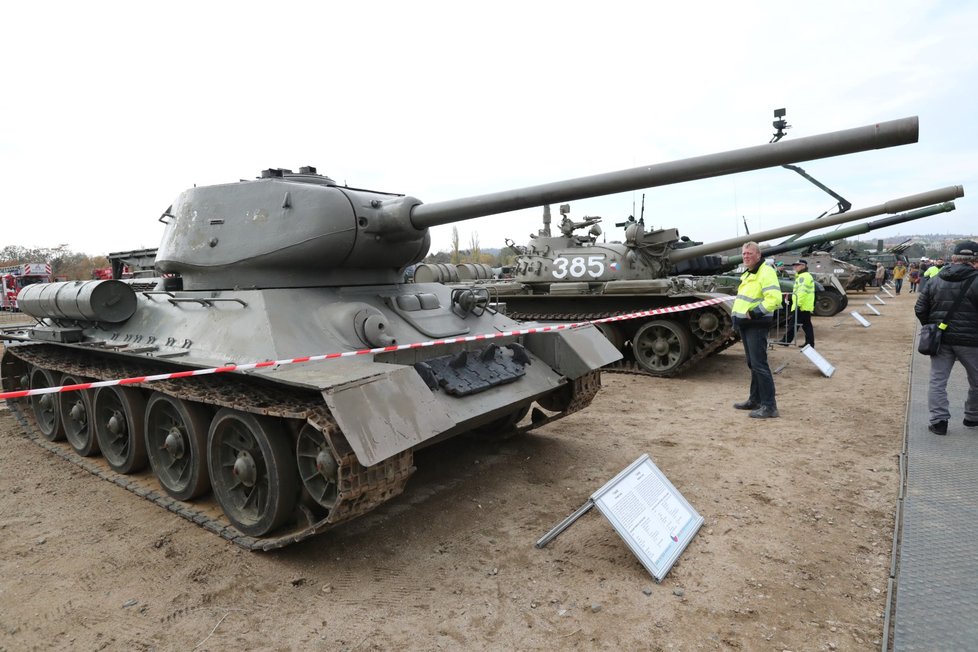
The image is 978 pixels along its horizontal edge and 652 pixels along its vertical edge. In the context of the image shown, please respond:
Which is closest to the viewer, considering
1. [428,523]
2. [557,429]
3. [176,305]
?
[428,523]

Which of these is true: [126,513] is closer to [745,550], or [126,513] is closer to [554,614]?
[554,614]

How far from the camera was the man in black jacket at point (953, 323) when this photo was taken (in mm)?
5777

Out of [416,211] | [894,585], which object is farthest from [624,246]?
[894,585]

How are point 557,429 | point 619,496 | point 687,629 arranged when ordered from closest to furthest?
point 687,629, point 619,496, point 557,429

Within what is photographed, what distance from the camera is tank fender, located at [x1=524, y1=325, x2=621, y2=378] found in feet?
18.1

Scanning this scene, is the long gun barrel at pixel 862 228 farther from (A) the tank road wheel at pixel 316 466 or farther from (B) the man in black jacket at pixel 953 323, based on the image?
(A) the tank road wheel at pixel 316 466

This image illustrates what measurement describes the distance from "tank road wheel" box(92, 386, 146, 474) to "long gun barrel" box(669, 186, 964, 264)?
9114 millimetres

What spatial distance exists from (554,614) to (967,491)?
11.5ft

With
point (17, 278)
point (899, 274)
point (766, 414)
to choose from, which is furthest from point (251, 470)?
point (899, 274)

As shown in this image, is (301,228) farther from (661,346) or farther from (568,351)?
(661,346)

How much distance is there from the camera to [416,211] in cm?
508

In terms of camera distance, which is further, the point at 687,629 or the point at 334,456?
the point at 334,456

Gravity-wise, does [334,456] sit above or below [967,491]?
above

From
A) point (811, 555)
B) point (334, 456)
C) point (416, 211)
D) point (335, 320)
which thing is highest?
point (416, 211)
